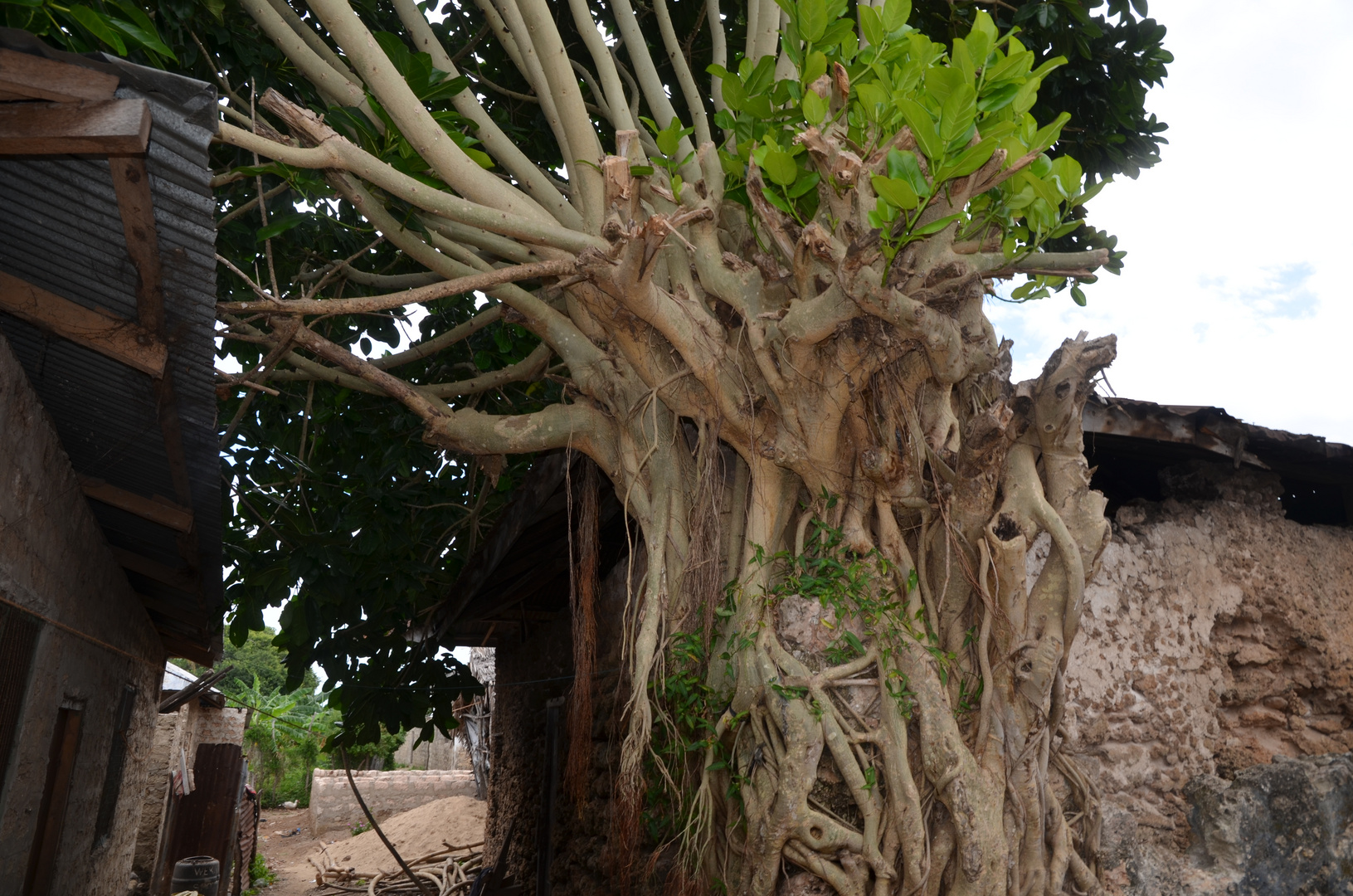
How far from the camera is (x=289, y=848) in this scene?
1628 centimetres

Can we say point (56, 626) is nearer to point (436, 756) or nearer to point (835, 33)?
point (835, 33)

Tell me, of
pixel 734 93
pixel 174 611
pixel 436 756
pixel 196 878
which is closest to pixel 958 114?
pixel 734 93

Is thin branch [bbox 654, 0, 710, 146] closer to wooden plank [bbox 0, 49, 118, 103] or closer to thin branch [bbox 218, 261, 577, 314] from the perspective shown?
thin branch [bbox 218, 261, 577, 314]

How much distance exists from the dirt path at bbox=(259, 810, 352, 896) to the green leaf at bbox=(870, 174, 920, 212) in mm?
11429

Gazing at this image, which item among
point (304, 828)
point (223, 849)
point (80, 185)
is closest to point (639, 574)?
point (80, 185)

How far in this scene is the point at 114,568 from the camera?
4996 millimetres

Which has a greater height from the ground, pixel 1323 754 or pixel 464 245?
pixel 464 245

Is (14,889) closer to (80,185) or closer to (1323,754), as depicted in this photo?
(80,185)

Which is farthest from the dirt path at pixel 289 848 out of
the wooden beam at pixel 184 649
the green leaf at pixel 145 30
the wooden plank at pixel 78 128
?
the wooden plank at pixel 78 128

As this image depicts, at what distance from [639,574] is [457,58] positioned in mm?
2849

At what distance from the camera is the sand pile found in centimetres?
1148

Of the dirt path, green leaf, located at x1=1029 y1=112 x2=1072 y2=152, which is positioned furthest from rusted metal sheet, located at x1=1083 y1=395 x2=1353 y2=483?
the dirt path

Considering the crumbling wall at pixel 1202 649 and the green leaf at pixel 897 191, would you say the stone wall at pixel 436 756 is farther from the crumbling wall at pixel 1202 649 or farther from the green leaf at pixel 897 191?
the green leaf at pixel 897 191

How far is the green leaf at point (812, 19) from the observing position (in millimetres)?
3053
